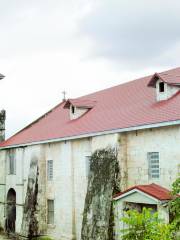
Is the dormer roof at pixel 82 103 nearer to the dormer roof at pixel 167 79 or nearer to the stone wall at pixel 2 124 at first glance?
the dormer roof at pixel 167 79

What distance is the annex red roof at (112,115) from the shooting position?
19.0m

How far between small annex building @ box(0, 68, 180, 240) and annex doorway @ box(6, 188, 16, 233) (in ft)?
0.23

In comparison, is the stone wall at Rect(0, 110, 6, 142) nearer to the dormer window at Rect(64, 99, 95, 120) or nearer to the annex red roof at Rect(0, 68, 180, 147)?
the annex red roof at Rect(0, 68, 180, 147)

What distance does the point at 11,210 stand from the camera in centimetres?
3080

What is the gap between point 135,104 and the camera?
22.1 metres

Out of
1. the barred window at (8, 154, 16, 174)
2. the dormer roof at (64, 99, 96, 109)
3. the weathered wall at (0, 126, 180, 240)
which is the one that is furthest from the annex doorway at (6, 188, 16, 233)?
the dormer roof at (64, 99, 96, 109)

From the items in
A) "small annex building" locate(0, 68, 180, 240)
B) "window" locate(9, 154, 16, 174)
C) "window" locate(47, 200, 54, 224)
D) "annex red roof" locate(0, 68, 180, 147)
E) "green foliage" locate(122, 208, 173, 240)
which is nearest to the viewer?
"green foliage" locate(122, 208, 173, 240)

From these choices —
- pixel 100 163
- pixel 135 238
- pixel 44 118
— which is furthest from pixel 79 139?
pixel 135 238

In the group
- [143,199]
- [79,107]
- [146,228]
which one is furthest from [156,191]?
[79,107]

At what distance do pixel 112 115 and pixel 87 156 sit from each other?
252 cm

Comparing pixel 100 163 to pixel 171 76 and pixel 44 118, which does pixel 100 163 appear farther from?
pixel 44 118

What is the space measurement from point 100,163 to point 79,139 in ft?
10.9

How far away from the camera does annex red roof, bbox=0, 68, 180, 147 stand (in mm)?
19031

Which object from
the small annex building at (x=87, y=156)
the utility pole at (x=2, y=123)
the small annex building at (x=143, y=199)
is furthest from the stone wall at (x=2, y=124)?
the small annex building at (x=143, y=199)
